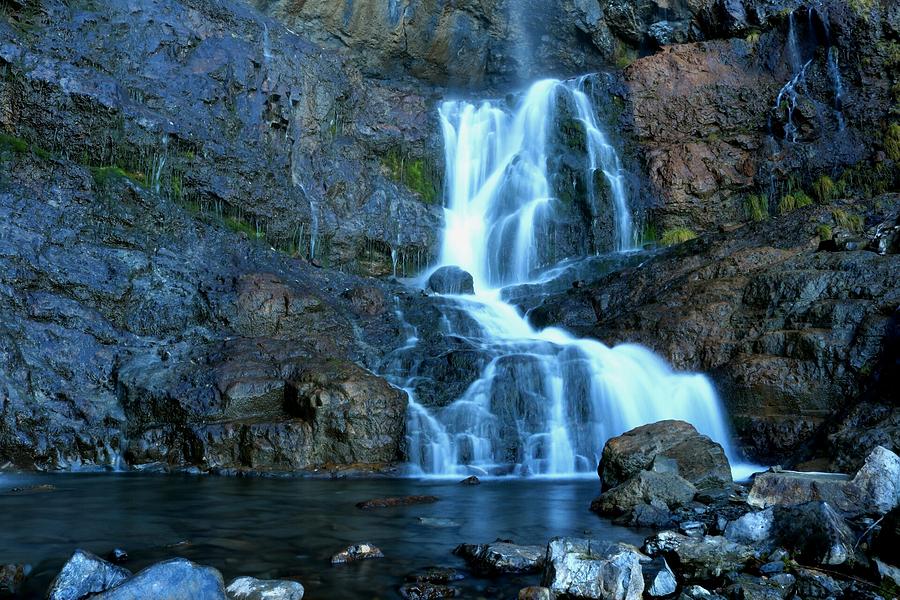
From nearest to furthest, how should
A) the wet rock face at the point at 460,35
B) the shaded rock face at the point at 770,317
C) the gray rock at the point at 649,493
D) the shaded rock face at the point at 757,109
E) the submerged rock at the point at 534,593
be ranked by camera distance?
the submerged rock at the point at 534,593, the gray rock at the point at 649,493, the shaded rock face at the point at 770,317, the shaded rock face at the point at 757,109, the wet rock face at the point at 460,35

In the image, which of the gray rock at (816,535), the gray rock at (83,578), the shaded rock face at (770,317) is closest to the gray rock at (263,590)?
the gray rock at (83,578)

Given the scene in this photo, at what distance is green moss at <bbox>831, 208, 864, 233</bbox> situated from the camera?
54.2ft

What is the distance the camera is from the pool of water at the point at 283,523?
19.5 feet

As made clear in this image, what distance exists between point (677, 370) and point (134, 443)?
10.2 m

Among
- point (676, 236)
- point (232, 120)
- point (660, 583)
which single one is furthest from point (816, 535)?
point (232, 120)

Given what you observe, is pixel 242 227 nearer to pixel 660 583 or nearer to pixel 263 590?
pixel 263 590

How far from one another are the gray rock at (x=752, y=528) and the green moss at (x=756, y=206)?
18.7 meters

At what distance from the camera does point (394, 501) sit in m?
9.19

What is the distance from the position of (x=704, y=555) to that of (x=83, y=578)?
4.48 meters

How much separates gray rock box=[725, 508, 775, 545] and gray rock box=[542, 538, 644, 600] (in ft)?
4.36

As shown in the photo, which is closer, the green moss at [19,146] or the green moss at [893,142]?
the green moss at [19,146]

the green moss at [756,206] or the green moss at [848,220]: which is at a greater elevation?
the green moss at [756,206]

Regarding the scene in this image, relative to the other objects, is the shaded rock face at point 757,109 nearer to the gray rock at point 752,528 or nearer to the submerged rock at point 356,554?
the gray rock at point 752,528

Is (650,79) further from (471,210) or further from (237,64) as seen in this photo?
(237,64)
